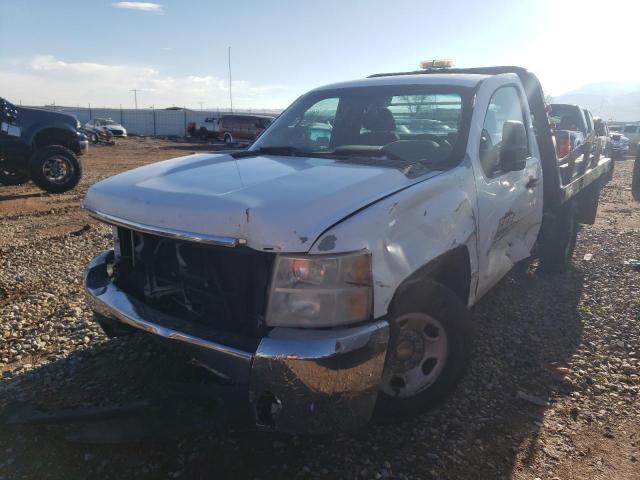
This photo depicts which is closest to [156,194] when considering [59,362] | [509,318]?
[59,362]

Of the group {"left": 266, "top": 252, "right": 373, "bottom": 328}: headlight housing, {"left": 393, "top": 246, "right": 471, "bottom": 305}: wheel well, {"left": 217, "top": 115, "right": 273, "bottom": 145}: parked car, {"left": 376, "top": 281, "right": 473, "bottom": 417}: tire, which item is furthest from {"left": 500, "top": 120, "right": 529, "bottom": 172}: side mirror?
{"left": 217, "top": 115, "right": 273, "bottom": 145}: parked car

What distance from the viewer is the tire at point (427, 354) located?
2568 millimetres

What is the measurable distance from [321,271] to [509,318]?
9.43ft

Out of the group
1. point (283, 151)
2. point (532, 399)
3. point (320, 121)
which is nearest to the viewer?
point (532, 399)

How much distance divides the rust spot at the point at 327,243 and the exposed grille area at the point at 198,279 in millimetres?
230

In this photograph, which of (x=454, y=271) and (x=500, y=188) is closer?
(x=454, y=271)

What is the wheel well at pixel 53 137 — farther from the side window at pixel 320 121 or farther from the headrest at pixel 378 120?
the headrest at pixel 378 120

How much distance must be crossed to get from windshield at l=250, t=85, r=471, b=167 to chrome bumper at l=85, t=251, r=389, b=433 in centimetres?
Result: 137

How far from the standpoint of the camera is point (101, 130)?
97.9 ft

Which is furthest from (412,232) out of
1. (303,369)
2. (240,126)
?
(240,126)

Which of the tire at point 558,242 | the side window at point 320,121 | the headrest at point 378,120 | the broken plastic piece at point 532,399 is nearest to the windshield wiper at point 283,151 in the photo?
the side window at point 320,121

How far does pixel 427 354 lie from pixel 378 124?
5.65ft

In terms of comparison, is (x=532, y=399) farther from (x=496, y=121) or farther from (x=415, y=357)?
(x=496, y=121)

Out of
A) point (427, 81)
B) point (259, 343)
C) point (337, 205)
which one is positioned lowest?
point (259, 343)
